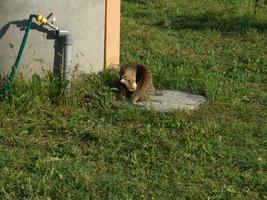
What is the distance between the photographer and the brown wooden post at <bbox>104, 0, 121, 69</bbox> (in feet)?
20.2

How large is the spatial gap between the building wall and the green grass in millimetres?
195

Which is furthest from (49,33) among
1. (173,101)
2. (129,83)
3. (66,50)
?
(173,101)

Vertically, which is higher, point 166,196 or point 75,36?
point 75,36

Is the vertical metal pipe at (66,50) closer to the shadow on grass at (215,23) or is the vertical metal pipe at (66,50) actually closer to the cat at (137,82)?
the cat at (137,82)

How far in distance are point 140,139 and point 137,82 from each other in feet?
3.41

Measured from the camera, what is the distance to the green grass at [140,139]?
→ 422 centimetres

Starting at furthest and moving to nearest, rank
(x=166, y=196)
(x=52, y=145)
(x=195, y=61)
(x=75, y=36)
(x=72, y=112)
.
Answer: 1. (x=195, y=61)
2. (x=75, y=36)
3. (x=72, y=112)
4. (x=52, y=145)
5. (x=166, y=196)

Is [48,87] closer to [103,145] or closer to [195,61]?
[103,145]

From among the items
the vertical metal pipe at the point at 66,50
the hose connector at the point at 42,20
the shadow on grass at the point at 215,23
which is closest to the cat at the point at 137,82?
the vertical metal pipe at the point at 66,50

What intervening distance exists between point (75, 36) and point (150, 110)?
3.46ft

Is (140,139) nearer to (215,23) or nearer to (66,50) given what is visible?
(66,50)

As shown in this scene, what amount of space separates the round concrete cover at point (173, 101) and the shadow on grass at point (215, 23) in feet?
11.7

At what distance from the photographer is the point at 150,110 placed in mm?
5668

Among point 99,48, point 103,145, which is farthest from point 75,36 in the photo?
point 103,145
